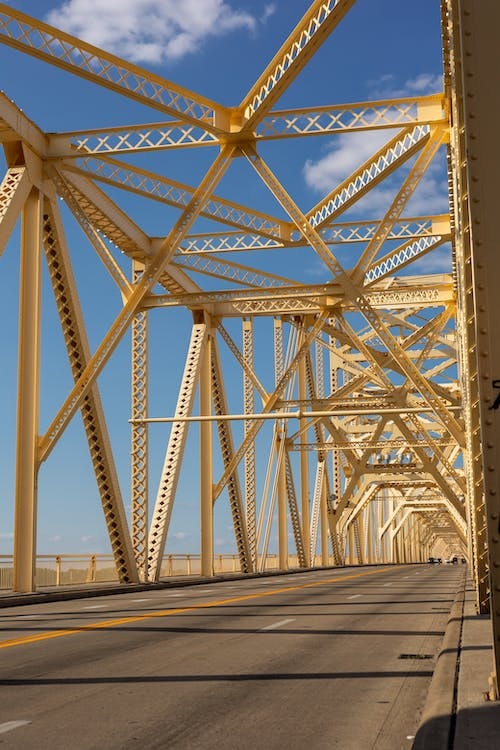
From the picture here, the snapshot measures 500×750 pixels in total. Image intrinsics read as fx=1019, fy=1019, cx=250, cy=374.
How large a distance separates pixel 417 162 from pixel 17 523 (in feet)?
41.5

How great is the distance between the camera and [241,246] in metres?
30.7

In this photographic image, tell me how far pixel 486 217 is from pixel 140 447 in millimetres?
24575

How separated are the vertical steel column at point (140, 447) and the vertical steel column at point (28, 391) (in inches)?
245

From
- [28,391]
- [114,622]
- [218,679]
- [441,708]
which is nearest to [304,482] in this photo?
[28,391]

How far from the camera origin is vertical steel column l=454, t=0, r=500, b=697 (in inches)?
237

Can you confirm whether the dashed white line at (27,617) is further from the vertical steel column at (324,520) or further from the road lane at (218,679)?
the vertical steel column at (324,520)

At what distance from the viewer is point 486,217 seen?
6285 millimetres

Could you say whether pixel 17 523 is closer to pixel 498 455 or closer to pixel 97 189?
pixel 97 189

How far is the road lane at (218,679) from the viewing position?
636cm

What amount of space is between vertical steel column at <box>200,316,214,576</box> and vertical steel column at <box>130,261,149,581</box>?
5.83 meters

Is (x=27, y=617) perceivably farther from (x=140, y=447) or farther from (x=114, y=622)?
(x=140, y=447)

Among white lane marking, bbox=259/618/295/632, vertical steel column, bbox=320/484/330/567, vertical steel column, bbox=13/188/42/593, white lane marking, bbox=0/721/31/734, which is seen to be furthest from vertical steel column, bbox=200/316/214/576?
white lane marking, bbox=0/721/31/734

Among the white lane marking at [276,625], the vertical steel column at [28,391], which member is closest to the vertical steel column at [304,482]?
the vertical steel column at [28,391]

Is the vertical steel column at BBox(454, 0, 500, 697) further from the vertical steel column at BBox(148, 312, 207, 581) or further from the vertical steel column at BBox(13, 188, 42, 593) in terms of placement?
the vertical steel column at BBox(148, 312, 207, 581)
